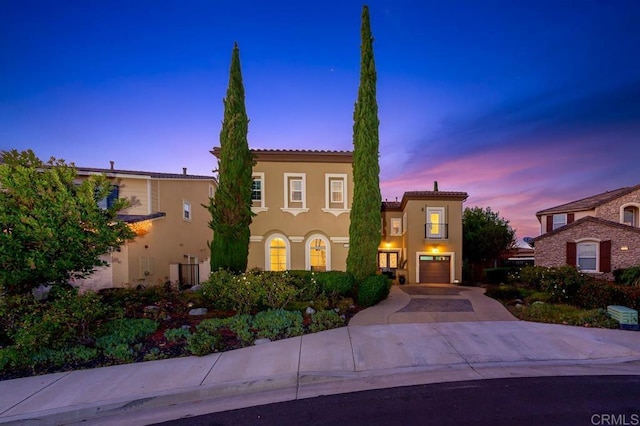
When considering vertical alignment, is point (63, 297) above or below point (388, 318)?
above

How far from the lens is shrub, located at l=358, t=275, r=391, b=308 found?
10.5 metres

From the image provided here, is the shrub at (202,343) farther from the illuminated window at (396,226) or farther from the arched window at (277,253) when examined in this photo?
the illuminated window at (396,226)

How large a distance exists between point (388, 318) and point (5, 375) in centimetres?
856

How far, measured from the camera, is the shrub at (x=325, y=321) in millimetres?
7741

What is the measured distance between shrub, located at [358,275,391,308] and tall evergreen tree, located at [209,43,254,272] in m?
4.80

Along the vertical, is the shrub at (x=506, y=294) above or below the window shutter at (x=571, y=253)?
below

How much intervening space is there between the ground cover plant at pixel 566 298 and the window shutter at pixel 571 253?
3.46 metres

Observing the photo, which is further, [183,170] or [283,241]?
[183,170]

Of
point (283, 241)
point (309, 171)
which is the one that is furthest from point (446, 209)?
point (283, 241)

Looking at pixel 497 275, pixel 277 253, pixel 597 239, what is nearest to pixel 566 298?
pixel 597 239

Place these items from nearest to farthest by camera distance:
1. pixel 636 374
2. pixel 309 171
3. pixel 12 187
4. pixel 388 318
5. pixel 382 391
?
pixel 382 391, pixel 636 374, pixel 12 187, pixel 388 318, pixel 309 171

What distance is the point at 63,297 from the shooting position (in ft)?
21.2

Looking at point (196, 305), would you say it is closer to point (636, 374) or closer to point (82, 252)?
point (82, 252)

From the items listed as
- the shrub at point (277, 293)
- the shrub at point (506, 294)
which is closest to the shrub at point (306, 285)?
the shrub at point (277, 293)
